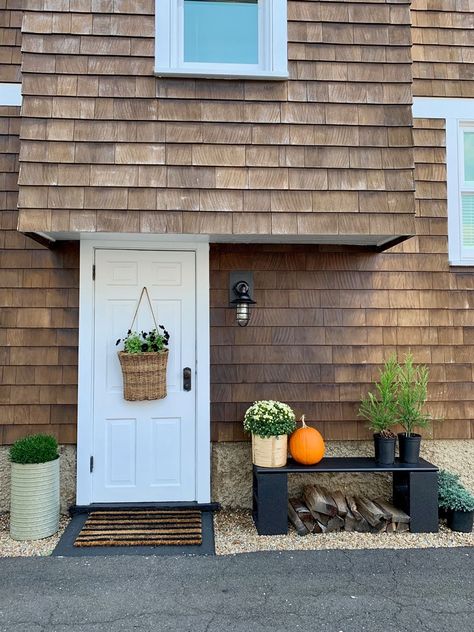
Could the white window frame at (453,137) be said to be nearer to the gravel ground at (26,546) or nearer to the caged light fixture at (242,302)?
the caged light fixture at (242,302)

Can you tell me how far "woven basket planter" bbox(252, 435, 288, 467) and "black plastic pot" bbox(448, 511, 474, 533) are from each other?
3.97ft

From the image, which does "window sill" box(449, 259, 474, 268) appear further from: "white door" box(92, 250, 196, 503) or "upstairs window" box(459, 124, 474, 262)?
"white door" box(92, 250, 196, 503)

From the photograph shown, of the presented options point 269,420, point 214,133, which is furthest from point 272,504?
point 214,133

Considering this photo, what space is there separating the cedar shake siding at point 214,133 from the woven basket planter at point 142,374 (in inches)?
34.2

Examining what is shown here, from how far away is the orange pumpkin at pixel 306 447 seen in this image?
322 centimetres

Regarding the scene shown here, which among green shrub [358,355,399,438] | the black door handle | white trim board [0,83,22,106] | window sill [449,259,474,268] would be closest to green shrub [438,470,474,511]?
green shrub [358,355,399,438]

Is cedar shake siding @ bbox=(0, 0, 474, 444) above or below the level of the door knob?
above

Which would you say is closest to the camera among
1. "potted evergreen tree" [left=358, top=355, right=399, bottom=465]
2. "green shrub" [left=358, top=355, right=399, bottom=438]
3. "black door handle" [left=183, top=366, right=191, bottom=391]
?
"potted evergreen tree" [left=358, top=355, right=399, bottom=465]

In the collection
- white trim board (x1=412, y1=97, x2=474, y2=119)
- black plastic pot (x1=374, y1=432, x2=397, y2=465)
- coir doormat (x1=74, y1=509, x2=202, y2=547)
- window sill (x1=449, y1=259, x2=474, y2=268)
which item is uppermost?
white trim board (x1=412, y1=97, x2=474, y2=119)

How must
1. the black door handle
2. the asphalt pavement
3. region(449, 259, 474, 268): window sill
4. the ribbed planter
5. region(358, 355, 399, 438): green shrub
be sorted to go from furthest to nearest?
region(449, 259, 474, 268): window sill, the black door handle, region(358, 355, 399, 438): green shrub, the ribbed planter, the asphalt pavement

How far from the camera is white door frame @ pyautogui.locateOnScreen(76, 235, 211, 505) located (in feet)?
11.3

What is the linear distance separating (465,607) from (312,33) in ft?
11.5

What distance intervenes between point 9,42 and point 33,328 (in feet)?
7.01

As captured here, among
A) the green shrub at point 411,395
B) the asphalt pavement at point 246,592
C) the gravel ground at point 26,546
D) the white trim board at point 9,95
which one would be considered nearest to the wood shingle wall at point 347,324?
the green shrub at point 411,395
